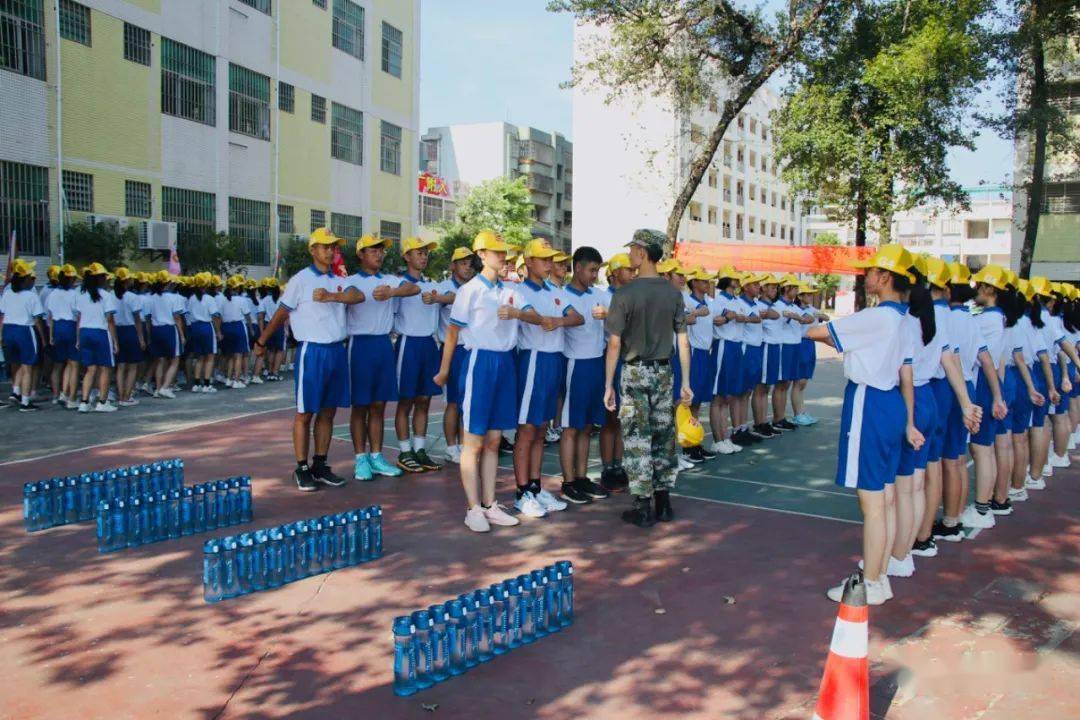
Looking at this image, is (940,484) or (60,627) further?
(940,484)

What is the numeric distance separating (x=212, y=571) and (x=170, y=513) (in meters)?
1.45

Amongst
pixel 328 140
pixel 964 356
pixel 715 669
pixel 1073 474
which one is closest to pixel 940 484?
pixel 964 356

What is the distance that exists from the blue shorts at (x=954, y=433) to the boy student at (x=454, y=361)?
173 inches

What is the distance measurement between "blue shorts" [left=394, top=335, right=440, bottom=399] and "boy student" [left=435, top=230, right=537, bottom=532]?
1.87 meters

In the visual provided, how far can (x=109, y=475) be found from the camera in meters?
6.98

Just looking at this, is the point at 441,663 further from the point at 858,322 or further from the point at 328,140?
the point at 328,140

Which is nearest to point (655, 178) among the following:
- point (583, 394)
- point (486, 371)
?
point (583, 394)

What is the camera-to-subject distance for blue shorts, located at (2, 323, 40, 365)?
492 inches

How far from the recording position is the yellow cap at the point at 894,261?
17.0 ft

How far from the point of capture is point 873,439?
527 cm

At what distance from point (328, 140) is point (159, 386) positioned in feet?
54.4

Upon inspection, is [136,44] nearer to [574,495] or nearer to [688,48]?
[688,48]

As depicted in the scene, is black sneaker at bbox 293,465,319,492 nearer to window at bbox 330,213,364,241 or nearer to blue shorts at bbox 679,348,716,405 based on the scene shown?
blue shorts at bbox 679,348,716,405

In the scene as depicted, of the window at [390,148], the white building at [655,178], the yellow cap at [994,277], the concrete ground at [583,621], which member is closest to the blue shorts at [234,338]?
the concrete ground at [583,621]
